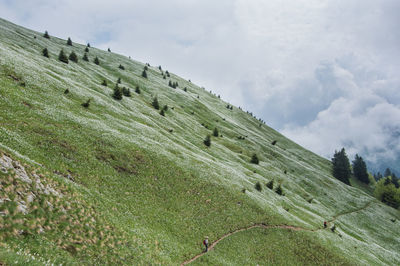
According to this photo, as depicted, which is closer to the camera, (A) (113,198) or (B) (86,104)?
(A) (113,198)

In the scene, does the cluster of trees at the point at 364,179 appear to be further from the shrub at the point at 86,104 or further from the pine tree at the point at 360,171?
the shrub at the point at 86,104

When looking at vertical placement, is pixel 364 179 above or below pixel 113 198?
above

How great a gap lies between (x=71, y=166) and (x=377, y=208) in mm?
125893

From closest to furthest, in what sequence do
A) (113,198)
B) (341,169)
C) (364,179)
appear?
(113,198)
(341,169)
(364,179)

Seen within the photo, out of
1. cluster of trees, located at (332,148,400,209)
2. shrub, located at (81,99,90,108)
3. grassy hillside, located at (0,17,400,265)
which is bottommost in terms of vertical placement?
grassy hillside, located at (0,17,400,265)

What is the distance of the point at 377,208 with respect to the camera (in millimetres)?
104125

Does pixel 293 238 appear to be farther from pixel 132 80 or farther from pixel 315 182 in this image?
pixel 132 80

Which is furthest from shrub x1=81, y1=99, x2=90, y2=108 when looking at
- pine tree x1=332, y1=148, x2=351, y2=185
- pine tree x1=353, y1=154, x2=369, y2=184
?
pine tree x1=353, y1=154, x2=369, y2=184

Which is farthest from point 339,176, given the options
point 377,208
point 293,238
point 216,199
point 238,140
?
point 216,199

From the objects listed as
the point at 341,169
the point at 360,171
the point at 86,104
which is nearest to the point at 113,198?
the point at 86,104

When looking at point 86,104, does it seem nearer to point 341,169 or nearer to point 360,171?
point 341,169

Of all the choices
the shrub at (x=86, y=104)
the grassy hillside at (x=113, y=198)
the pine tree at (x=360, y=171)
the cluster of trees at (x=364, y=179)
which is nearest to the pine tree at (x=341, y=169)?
the cluster of trees at (x=364, y=179)

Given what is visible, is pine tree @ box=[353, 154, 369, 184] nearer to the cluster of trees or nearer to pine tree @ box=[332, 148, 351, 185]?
the cluster of trees

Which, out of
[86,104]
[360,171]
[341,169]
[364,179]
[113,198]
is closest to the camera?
[113,198]
